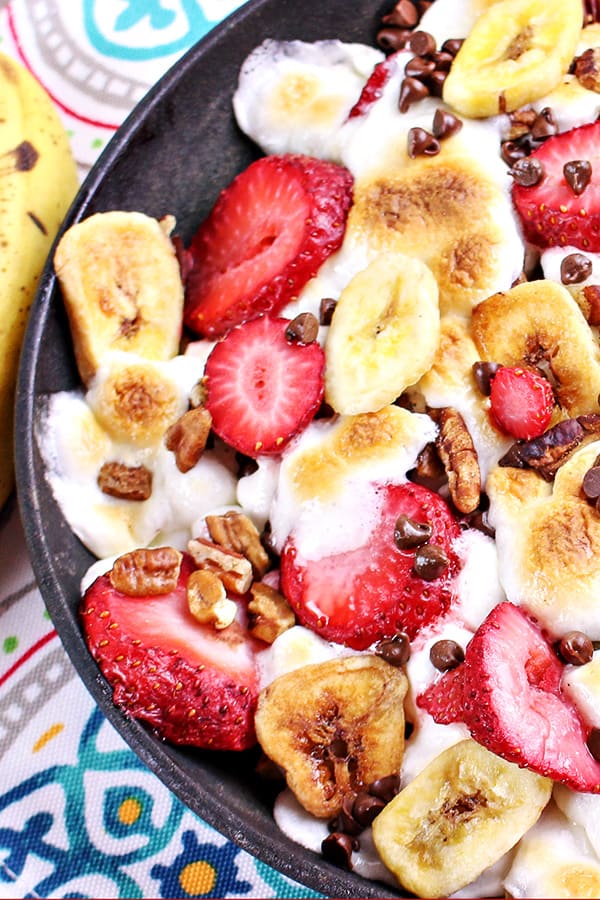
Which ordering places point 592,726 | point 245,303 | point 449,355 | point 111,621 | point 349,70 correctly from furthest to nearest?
1. point 349,70
2. point 245,303
3. point 449,355
4. point 111,621
5. point 592,726

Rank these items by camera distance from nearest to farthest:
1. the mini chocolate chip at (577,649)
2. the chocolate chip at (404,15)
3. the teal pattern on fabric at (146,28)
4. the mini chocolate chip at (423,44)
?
the mini chocolate chip at (577,649) → the mini chocolate chip at (423,44) → the chocolate chip at (404,15) → the teal pattern on fabric at (146,28)

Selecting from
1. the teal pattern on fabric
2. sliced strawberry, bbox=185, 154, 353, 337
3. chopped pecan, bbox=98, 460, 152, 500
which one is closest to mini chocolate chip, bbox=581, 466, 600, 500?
sliced strawberry, bbox=185, 154, 353, 337

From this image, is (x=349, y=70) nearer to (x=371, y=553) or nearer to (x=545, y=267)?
(x=545, y=267)

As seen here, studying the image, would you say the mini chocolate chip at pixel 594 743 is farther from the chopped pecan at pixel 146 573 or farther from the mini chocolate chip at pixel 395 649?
the chopped pecan at pixel 146 573

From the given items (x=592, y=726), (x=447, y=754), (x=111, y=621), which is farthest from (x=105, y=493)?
(x=592, y=726)

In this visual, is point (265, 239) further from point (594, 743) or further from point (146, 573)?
point (594, 743)

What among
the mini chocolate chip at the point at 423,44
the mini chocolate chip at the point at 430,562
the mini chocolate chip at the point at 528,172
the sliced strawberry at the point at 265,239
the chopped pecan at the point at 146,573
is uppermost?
the mini chocolate chip at the point at 423,44

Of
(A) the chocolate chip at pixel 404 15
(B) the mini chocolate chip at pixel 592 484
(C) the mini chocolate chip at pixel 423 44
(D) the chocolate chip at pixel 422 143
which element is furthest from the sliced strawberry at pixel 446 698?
(A) the chocolate chip at pixel 404 15

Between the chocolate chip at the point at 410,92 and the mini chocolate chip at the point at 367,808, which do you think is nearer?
the mini chocolate chip at the point at 367,808
